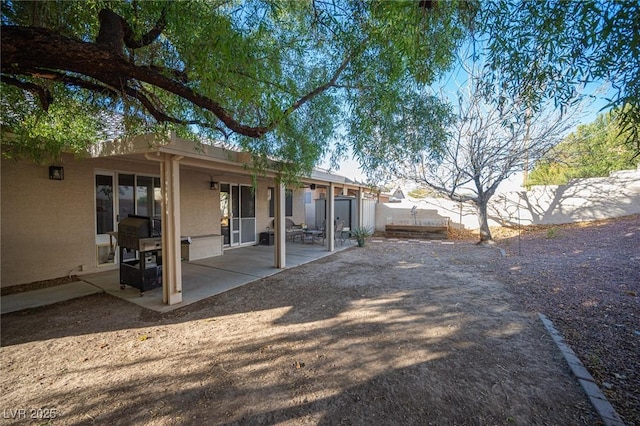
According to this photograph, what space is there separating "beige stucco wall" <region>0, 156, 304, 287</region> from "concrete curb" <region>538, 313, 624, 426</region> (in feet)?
26.8

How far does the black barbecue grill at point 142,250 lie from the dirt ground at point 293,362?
1.56 ft

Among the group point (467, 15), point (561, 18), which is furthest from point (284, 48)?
point (561, 18)

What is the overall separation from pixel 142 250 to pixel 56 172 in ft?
8.92

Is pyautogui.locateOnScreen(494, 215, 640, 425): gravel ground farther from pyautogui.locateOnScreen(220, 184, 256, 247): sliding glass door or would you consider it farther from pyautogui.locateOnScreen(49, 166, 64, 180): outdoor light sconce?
pyautogui.locateOnScreen(49, 166, 64, 180): outdoor light sconce

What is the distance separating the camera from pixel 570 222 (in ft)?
38.7

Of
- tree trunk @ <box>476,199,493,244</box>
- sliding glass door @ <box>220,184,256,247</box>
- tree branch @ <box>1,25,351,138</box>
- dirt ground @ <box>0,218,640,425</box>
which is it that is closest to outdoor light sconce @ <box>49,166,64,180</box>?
dirt ground @ <box>0,218,640,425</box>

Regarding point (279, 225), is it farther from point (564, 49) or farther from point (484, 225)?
point (484, 225)

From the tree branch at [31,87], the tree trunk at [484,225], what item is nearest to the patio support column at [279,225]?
the tree branch at [31,87]

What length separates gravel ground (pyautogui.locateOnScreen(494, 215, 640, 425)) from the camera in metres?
2.61

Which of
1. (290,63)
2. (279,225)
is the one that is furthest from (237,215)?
(290,63)

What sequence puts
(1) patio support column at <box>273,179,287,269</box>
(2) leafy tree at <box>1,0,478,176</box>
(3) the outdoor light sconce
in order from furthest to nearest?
1. (1) patio support column at <box>273,179,287,269</box>
2. (3) the outdoor light sconce
3. (2) leafy tree at <box>1,0,478,176</box>

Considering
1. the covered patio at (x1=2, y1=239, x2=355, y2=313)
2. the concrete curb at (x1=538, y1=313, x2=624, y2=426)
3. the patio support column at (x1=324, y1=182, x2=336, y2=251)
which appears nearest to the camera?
Result: the concrete curb at (x1=538, y1=313, x2=624, y2=426)

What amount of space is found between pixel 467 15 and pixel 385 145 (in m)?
2.54

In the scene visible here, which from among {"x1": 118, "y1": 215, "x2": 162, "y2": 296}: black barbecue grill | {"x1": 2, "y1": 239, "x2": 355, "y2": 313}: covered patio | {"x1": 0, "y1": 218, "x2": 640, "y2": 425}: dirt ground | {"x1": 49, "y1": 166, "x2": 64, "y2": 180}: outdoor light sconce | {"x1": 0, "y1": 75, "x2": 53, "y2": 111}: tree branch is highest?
{"x1": 0, "y1": 75, "x2": 53, "y2": 111}: tree branch
